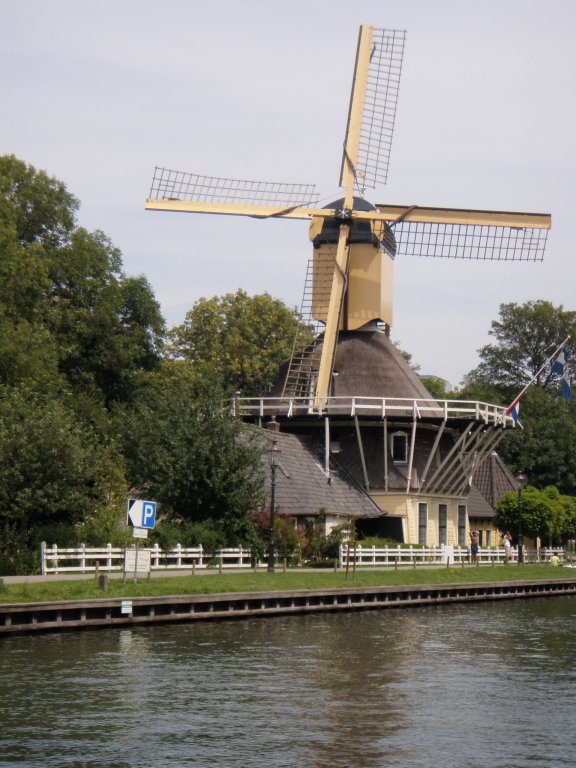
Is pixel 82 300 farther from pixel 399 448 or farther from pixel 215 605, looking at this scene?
pixel 215 605

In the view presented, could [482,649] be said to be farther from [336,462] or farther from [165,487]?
[336,462]

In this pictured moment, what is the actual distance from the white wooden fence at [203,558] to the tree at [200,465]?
183 cm

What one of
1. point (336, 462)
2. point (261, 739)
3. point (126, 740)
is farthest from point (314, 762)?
point (336, 462)

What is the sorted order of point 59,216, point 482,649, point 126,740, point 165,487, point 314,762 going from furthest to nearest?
point 59,216
point 165,487
point 482,649
point 126,740
point 314,762

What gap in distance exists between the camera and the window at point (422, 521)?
6347 centimetres

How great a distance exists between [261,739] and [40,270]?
→ 1657 inches

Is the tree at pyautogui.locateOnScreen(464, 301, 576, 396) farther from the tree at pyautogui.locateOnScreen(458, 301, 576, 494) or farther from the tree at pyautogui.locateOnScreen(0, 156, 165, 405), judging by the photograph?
the tree at pyautogui.locateOnScreen(0, 156, 165, 405)

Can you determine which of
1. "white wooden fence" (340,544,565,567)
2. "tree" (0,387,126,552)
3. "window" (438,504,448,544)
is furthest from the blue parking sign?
"window" (438,504,448,544)

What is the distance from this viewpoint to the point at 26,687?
24594mm

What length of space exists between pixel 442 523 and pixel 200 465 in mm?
19911

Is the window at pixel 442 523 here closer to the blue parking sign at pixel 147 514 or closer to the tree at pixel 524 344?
the blue parking sign at pixel 147 514

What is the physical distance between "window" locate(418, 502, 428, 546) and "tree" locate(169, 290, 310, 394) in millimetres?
24160

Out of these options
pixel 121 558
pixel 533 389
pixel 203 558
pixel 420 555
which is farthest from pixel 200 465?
pixel 533 389

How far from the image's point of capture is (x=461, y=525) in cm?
6800
